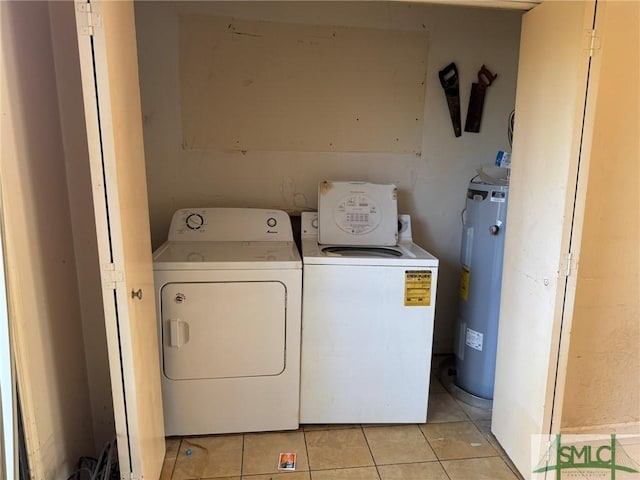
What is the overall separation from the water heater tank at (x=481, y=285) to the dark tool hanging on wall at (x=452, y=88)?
49 centimetres

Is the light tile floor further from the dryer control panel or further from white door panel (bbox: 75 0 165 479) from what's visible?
the dryer control panel

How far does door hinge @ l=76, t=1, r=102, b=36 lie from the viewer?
1080mm

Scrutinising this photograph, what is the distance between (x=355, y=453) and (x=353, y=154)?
1.55 metres

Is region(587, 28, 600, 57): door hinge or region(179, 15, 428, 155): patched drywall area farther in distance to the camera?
region(179, 15, 428, 155): patched drywall area

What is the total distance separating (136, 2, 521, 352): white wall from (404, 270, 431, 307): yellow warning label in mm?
737

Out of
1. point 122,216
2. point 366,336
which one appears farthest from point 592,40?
point 122,216

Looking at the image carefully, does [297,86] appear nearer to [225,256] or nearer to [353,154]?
[353,154]

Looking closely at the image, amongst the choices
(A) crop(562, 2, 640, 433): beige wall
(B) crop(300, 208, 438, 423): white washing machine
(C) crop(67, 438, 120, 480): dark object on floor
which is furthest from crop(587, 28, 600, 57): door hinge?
(C) crop(67, 438, 120, 480): dark object on floor

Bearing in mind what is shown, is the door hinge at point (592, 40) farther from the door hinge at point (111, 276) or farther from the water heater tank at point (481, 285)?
A: the door hinge at point (111, 276)

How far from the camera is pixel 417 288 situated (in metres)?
1.90

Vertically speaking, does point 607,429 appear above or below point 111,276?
below

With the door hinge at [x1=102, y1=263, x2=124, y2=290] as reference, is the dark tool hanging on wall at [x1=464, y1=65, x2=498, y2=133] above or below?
above

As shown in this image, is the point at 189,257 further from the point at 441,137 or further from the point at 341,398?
the point at 441,137

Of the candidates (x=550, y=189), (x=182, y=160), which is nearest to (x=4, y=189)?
(x=182, y=160)
